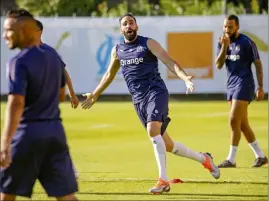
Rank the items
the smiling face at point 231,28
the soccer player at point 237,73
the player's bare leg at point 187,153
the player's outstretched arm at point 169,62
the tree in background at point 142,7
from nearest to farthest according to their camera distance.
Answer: the player's outstretched arm at point 169,62, the player's bare leg at point 187,153, the smiling face at point 231,28, the soccer player at point 237,73, the tree in background at point 142,7

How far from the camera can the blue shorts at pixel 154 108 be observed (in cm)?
1257

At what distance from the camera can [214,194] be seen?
12211mm

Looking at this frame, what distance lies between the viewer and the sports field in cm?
1245

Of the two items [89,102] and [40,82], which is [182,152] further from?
[40,82]

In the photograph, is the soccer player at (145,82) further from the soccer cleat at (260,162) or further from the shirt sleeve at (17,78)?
the shirt sleeve at (17,78)

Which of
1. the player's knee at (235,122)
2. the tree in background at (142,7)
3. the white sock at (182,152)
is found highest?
the white sock at (182,152)

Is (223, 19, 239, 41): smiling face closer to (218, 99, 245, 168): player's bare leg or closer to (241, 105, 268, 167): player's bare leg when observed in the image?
(218, 99, 245, 168): player's bare leg

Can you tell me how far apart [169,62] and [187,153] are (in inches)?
67.4

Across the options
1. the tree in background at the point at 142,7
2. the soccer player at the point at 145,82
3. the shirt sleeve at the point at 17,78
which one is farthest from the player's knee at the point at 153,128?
the tree in background at the point at 142,7

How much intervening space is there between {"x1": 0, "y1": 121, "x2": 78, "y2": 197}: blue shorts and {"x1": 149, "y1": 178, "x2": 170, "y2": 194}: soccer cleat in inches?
154

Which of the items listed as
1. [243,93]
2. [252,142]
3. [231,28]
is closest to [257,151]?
[252,142]

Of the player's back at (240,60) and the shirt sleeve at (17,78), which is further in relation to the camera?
the player's back at (240,60)

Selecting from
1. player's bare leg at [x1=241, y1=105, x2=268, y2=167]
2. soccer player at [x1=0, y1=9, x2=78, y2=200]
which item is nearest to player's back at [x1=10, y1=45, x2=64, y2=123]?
soccer player at [x1=0, y1=9, x2=78, y2=200]

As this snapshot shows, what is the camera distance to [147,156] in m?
17.2
